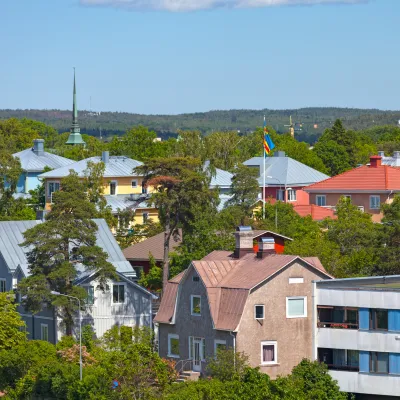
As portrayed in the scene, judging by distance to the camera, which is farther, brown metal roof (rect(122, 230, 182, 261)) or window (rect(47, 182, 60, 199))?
window (rect(47, 182, 60, 199))

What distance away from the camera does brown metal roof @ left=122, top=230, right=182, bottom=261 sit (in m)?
82.3

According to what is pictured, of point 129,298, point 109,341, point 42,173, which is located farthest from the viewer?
point 42,173

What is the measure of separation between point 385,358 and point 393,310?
77.7 inches

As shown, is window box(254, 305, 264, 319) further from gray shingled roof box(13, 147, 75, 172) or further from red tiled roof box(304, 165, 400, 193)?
gray shingled roof box(13, 147, 75, 172)

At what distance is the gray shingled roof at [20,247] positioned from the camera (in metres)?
70.0

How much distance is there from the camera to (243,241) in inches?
2283

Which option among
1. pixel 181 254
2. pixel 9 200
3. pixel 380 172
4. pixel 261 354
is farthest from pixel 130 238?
pixel 261 354

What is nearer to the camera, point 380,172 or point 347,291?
point 347,291

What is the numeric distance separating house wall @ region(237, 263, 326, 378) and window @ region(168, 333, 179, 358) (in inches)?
165

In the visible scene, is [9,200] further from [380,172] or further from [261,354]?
[261,354]

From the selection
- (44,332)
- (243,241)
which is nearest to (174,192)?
(44,332)

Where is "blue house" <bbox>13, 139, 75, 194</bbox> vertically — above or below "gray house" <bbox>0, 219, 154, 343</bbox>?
above

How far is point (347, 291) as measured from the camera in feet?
175

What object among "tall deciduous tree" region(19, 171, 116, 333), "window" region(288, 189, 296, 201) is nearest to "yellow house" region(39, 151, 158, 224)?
"window" region(288, 189, 296, 201)
